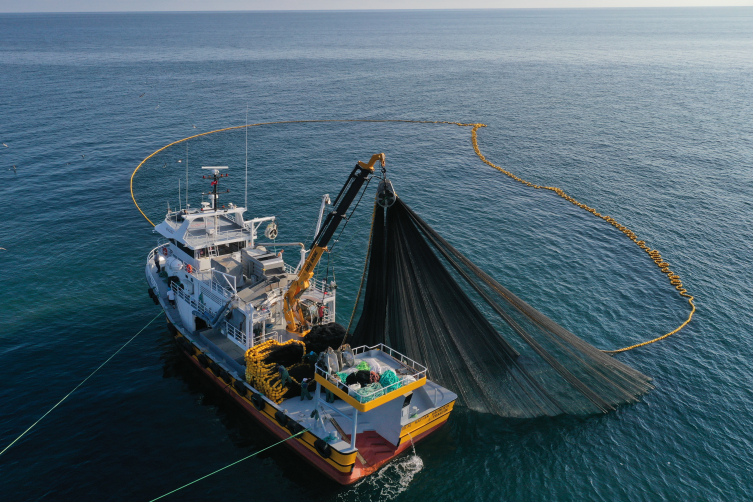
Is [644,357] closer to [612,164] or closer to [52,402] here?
[52,402]

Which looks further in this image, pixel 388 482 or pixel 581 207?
pixel 581 207

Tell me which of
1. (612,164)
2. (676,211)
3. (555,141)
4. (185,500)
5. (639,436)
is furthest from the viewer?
(555,141)

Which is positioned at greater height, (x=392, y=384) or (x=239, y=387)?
(x=392, y=384)

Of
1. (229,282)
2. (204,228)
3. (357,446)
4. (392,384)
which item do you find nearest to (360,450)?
(357,446)

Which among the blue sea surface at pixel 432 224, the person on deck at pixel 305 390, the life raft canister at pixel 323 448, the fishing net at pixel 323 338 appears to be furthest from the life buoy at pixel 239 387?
the life raft canister at pixel 323 448

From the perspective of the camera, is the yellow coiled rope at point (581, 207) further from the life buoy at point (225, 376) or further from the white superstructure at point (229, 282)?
the life buoy at point (225, 376)

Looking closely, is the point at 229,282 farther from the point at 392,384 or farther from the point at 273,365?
the point at 392,384

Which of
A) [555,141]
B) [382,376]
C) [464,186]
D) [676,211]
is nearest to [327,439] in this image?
[382,376]
